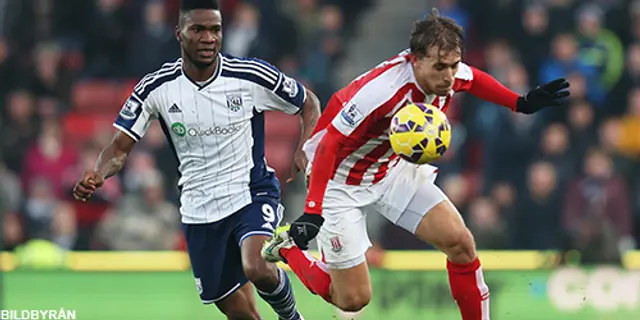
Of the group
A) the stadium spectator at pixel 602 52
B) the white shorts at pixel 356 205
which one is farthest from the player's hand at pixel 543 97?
the stadium spectator at pixel 602 52

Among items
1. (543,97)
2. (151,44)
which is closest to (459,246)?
(543,97)

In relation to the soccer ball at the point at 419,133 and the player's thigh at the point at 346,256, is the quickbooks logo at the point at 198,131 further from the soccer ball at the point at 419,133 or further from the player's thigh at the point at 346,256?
the soccer ball at the point at 419,133

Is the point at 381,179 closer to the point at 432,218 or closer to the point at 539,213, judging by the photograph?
the point at 432,218

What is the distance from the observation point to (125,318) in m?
10.9

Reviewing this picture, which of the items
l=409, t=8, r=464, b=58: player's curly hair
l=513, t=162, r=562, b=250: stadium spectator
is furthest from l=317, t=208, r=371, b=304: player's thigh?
l=513, t=162, r=562, b=250: stadium spectator

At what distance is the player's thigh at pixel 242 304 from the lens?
8062mm

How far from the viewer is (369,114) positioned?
7.42m

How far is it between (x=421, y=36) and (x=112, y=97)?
315 inches

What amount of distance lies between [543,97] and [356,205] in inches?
53.1

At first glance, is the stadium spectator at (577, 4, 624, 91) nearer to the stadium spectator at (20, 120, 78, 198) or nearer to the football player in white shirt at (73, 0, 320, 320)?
the stadium spectator at (20, 120, 78, 198)

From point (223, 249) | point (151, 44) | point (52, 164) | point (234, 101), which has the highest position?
point (234, 101)

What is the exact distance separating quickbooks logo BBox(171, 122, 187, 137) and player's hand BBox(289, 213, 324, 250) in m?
1.08

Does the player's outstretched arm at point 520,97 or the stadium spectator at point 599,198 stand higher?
the player's outstretched arm at point 520,97

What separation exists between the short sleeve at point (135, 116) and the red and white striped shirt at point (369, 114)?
3.68 ft
